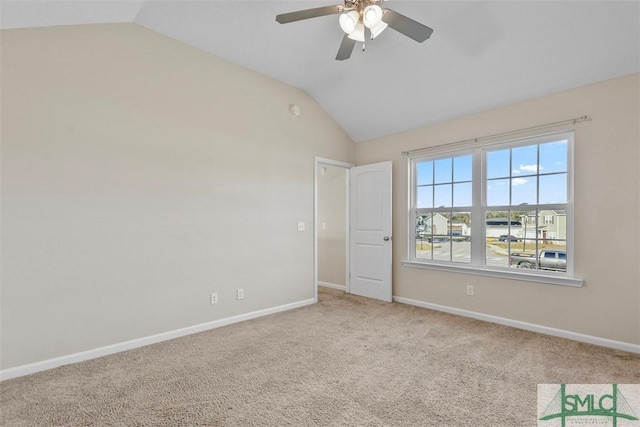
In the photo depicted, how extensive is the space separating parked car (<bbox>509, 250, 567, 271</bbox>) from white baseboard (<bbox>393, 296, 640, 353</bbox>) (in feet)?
2.02

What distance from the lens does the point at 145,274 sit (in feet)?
9.80

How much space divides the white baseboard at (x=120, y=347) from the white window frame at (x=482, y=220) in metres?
2.24

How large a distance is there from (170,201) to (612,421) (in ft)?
12.3

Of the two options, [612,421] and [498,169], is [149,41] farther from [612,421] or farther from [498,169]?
[612,421]

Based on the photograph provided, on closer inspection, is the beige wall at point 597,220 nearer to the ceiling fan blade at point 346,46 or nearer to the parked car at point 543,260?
the parked car at point 543,260

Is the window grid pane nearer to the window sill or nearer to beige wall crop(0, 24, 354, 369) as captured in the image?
the window sill

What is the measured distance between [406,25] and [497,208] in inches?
97.9

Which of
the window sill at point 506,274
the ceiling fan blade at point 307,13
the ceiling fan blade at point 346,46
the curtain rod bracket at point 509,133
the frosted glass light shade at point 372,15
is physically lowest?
the window sill at point 506,274

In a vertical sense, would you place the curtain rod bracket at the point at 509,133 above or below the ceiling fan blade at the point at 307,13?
below

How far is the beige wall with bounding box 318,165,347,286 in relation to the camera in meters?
5.36

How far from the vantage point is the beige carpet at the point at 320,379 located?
6.29 ft

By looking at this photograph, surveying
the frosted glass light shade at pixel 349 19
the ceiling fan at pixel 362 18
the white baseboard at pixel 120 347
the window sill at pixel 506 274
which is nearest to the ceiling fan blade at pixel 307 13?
the ceiling fan at pixel 362 18

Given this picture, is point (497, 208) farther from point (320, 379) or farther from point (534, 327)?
point (320, 379)

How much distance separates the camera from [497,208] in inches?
145
